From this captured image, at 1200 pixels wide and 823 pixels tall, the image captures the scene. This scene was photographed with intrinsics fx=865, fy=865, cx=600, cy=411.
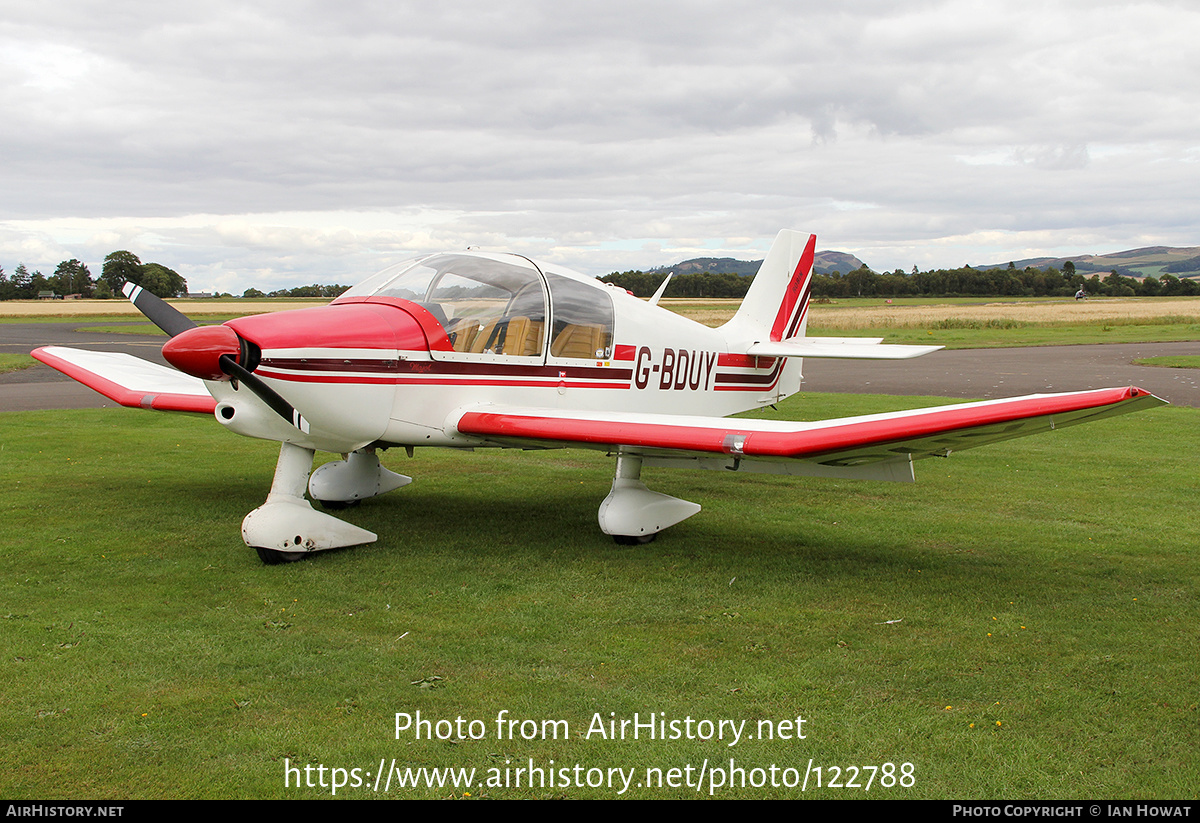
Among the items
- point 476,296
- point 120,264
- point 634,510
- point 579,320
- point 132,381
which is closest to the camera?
point 634,510

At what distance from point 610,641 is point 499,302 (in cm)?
306

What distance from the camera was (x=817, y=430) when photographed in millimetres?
5270

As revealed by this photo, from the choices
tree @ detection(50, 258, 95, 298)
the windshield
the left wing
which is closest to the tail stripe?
the left wing

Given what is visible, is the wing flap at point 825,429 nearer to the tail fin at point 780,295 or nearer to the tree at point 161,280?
the tail fin at point 780,295

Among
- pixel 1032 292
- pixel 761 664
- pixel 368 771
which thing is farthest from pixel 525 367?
pixel 1032 292

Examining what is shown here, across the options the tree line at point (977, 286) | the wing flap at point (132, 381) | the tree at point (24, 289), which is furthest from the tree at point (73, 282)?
the wing flap at point (132, 381)

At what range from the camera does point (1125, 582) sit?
551cm

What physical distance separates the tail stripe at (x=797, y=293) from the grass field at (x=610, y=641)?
2.27 metres

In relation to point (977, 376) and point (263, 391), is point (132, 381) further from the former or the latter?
point (977, 376)

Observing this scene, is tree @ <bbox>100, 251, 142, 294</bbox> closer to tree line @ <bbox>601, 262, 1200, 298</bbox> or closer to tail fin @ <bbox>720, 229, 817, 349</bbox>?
tree line @ <bbox>601, 262, 1200, 298</bbox>

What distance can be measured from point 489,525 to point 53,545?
317 cm

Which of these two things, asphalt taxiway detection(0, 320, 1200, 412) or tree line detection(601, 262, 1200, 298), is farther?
tree line detection(601, 262, 1200, 298)

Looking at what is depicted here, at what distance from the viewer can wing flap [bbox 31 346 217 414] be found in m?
7.77

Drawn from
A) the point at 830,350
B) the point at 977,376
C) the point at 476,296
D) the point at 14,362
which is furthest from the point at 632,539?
the point at 14,362
